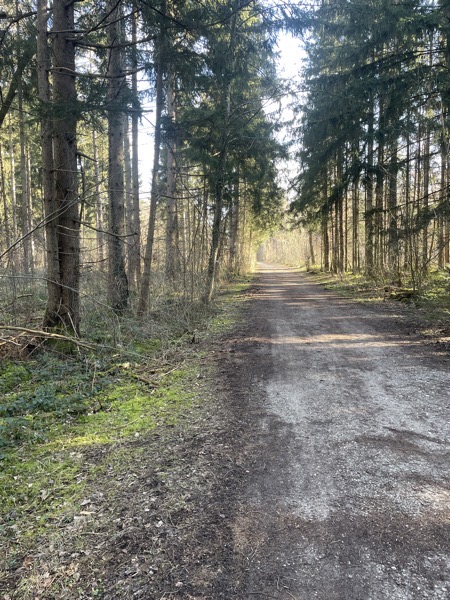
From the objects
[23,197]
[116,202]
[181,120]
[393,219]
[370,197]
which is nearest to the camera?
[116,202]

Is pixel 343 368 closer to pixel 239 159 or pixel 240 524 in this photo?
pixel 240 524

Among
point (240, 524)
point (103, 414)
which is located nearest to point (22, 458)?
point (103, 414)

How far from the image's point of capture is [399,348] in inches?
283

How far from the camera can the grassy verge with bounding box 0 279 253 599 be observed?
2393 mm

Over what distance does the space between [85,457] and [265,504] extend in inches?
72.9

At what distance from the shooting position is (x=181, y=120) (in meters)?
11.1

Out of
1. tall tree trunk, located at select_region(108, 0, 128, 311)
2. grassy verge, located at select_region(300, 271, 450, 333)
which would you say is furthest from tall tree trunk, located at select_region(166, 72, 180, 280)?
grassy verge, located at select_region(300, 271, 450, 333)

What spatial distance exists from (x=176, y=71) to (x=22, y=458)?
27.6 feet

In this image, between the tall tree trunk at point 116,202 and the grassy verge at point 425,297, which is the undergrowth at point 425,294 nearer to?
the grassy verge at point 425,297

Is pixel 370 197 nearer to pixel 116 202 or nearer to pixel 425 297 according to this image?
pixel 425 297

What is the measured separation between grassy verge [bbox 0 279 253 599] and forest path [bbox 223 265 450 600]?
2.06 feet

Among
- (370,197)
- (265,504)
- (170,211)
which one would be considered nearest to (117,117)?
(170,211)

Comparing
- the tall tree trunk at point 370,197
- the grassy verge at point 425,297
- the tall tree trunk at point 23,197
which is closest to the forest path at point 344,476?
the grassy verge at point 425,297

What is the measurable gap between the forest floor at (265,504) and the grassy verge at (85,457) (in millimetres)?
17
